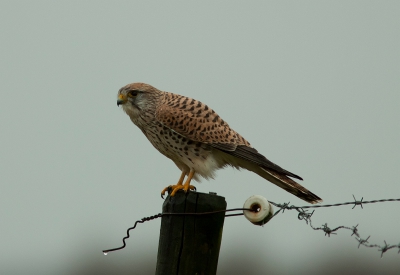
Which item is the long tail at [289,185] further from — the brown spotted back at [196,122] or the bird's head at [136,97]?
the bird's head at [136,97]

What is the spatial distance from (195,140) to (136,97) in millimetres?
677

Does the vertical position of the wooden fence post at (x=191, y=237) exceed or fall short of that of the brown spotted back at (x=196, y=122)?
it falls short

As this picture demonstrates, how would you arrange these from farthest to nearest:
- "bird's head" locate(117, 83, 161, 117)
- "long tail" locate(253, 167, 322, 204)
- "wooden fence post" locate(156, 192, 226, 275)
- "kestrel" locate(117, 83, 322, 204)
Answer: "bird's head" locate(117, 83, 161, 117), "kestrel" locate(117, 83, 322, 204), "long tail" locate(253, 167, 322, 204), "wooden fence post" locate(156, 192, 226, 275)

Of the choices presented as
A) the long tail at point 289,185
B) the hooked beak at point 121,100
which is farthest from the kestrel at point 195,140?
the hooked beak at point 121,100

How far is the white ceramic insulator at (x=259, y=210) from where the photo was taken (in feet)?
11.9

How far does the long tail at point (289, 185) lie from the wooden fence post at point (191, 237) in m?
1.16

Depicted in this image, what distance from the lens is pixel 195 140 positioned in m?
5.10

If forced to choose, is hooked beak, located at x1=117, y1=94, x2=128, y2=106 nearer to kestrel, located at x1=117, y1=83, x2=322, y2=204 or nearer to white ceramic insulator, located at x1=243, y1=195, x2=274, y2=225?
kestrel, located at x1=117, y1=83, x2=322, y2=204

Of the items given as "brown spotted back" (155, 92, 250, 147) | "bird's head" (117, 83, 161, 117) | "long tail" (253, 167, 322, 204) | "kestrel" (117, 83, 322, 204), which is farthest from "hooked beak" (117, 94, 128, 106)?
"long tail" (253, 167, 322, 204)

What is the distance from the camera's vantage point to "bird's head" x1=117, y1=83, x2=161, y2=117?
5.45 m

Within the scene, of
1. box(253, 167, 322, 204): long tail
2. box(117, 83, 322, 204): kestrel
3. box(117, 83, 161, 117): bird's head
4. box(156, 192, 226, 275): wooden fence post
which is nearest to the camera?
box(156, 192, 226, 275): wooden fence post

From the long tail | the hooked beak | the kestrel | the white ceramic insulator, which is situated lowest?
the white ceramic insulator

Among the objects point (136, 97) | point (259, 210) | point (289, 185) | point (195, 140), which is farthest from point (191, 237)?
point (136, 97)

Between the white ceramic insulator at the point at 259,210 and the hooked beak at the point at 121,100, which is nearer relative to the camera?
the white ceramic insulator at the point at 259,210
